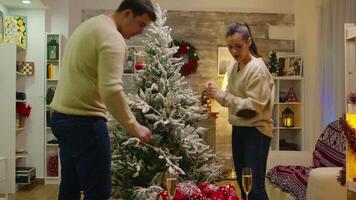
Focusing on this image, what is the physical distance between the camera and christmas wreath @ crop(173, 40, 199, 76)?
6105mm

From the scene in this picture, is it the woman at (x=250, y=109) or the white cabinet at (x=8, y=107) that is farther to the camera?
the white cabinet at (x=8, y=107)

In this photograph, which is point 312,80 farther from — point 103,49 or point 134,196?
point 103,49

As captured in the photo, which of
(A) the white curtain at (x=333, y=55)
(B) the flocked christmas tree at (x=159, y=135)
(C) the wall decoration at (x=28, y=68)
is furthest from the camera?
(C) the wall decoration at (x=28, y=68)

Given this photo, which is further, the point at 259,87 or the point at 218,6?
the point at 218,6

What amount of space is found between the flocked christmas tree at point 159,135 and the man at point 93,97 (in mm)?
1408

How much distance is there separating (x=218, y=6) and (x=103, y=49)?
4.76 meters

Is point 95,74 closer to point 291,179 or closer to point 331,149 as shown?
point 291,179

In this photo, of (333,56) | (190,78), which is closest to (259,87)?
(333,56)

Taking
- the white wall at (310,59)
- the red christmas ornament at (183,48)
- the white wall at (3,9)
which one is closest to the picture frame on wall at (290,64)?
the white wall at (310,59)

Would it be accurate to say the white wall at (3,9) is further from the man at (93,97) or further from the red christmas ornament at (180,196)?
the red christmas ornament at (180,196)

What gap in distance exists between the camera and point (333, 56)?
15.8 ft

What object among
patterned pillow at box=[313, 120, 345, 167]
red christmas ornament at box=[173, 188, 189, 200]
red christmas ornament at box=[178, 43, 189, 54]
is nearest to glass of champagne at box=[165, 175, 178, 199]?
red christmas ornament at box=[173, 188, 189, 200]

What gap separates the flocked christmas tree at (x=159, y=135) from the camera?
332cm

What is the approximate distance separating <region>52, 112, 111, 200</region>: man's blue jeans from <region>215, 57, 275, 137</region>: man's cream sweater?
0.79 metres
